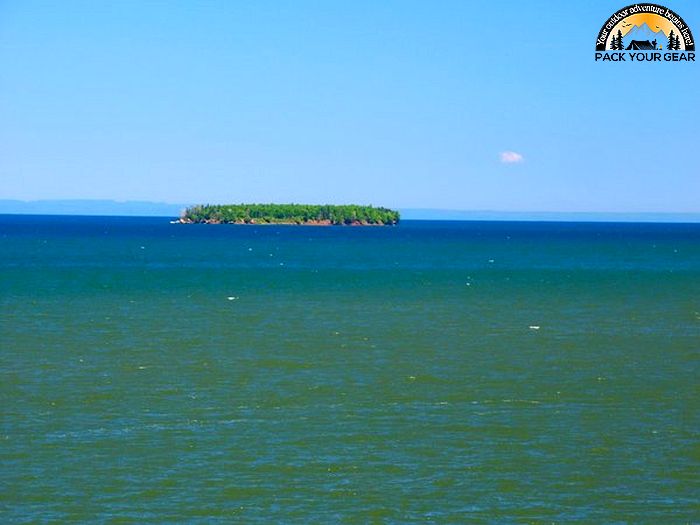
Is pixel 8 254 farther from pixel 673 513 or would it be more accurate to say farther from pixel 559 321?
pixel 673 513

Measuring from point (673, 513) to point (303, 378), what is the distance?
1371 cm

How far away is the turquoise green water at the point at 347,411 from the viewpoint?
66.9 ft

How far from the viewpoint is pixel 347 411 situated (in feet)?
89.1

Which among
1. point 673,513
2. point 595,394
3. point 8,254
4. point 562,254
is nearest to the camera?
point 673,513

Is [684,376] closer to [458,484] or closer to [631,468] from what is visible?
[631,468]

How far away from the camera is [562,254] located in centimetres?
12644

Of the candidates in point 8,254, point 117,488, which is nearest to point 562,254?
point 8,254

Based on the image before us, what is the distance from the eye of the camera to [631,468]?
2252 centimetres

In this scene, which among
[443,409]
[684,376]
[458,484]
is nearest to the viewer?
[458,484]

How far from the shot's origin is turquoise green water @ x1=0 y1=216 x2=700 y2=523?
20.4m

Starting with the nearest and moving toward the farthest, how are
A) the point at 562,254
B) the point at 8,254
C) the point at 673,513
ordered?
the point at 673,513 < the point at 8,254 < the point at 562,254

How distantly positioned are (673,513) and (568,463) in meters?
→ 3.22

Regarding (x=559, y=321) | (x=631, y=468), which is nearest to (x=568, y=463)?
(x=631, y=468)

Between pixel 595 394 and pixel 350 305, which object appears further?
pixel 350 305
